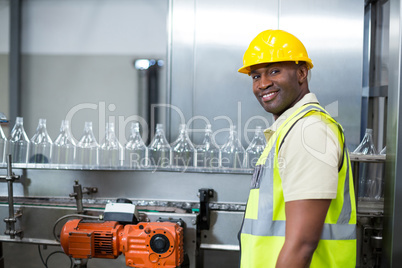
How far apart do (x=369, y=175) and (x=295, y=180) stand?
1492 mm

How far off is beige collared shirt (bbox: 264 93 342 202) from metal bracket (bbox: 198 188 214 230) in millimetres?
741

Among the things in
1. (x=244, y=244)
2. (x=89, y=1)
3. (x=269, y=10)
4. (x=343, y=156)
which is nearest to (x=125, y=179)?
(x=244, y=244)

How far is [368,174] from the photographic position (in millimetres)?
2086

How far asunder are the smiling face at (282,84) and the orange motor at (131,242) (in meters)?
0.62

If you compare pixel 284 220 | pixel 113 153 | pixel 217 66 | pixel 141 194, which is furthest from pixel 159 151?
pixel 284 220

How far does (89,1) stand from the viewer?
3.11 metres

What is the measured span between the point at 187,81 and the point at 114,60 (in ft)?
3.06

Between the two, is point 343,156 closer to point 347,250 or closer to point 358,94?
point 347,250

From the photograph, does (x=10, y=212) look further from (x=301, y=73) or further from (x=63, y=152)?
(x=301, y=73)

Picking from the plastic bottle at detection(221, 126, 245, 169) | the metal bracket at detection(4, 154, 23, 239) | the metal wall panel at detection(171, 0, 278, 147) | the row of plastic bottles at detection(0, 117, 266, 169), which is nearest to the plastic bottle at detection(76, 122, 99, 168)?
the row of plastic bottles at detection(0, 117, 266, 169)

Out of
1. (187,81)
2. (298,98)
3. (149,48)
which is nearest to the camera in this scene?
(298,98)

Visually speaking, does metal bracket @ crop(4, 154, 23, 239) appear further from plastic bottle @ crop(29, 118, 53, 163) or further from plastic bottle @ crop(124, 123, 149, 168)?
plastic bottle @ crop(124, 123, 149, 168)

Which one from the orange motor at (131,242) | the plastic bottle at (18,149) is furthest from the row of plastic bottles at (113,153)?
the orange motor at (131,242)

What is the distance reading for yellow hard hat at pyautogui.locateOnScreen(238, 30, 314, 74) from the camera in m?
0.99
